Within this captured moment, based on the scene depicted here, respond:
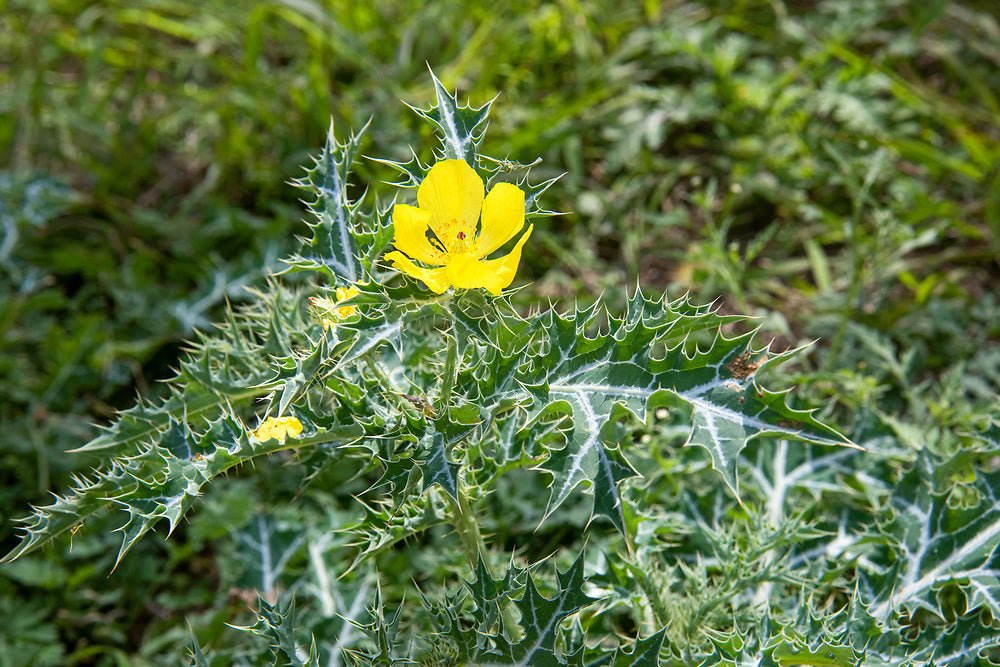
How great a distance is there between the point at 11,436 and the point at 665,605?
195 cm

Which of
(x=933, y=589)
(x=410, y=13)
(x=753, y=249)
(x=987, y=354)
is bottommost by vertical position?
(x=987, y=354)

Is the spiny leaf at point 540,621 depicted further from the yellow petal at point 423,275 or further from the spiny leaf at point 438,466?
the yellow petal at point 423,275

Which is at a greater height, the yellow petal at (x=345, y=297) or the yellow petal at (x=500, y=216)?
the yellow petal at (x=500, y=216)

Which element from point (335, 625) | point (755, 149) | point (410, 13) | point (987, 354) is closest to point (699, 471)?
point (335, 625)

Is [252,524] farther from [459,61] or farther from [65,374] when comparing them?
[459,61]

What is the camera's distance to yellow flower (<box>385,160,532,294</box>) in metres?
1.08

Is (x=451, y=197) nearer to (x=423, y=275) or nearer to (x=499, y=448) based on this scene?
(x=423, y=275)

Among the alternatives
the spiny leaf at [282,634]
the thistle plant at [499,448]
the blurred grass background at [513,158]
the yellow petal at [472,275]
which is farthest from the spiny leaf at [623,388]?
the blurred grass background at [513,158]

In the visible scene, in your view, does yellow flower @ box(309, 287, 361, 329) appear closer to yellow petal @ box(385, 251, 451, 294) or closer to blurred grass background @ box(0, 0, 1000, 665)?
yellow petal @ box(385, 251, 451, 294)

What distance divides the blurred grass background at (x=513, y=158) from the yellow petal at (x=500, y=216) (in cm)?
107

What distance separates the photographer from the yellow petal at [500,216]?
3.66ft

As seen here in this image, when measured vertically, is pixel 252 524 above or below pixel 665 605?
below

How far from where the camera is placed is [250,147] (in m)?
2.92

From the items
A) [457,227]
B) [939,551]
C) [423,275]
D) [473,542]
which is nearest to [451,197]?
[457,227]
